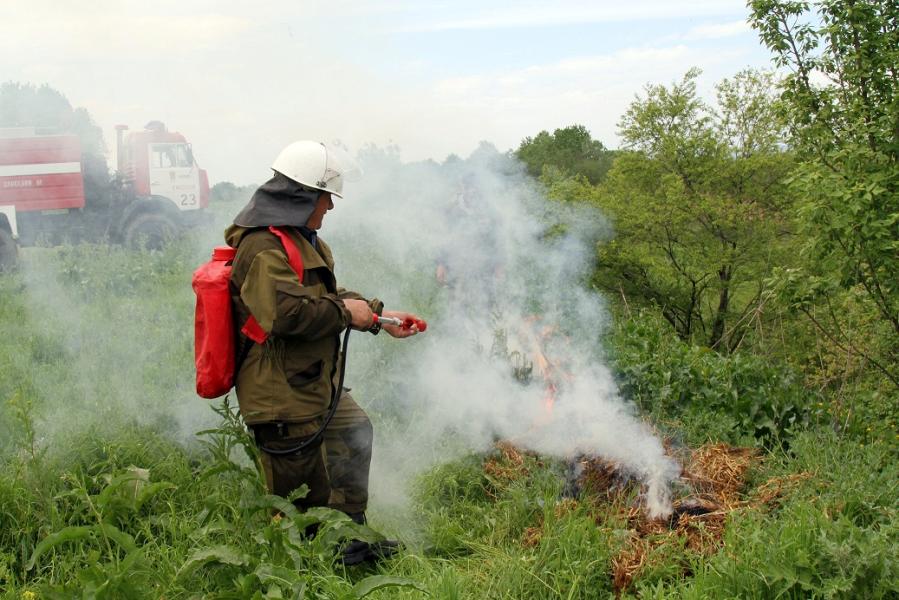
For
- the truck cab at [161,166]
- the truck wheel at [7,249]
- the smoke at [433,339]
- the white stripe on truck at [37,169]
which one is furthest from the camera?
the truck cab at [161,166]

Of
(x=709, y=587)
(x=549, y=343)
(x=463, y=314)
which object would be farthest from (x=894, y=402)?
(x=709, y=587)

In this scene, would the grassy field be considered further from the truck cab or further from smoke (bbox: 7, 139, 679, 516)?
the truck cab

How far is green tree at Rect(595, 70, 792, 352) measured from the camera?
54.1 feet

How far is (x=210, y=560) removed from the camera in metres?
3.05

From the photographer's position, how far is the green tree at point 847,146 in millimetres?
5203

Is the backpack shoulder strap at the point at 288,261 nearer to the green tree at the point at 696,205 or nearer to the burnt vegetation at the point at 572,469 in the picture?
the burnt vegetation at the point at 572,469

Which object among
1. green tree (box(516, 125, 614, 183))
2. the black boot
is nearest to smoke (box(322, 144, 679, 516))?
the black boot

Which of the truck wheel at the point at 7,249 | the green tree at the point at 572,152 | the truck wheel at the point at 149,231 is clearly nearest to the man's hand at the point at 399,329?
the truck wheel at the point at 7,249

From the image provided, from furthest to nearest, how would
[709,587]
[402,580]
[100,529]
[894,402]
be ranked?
1. [894,402]
2. [100,529]
3. [709,587]
4. [402,580]

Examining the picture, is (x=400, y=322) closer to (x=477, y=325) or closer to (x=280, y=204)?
(x=280, y=204)

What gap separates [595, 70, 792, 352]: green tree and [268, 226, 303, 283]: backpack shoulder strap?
538 inches

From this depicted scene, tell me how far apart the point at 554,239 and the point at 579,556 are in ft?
14.9

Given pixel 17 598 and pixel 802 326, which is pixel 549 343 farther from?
pixel 802 326

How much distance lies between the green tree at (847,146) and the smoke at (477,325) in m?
1.89
